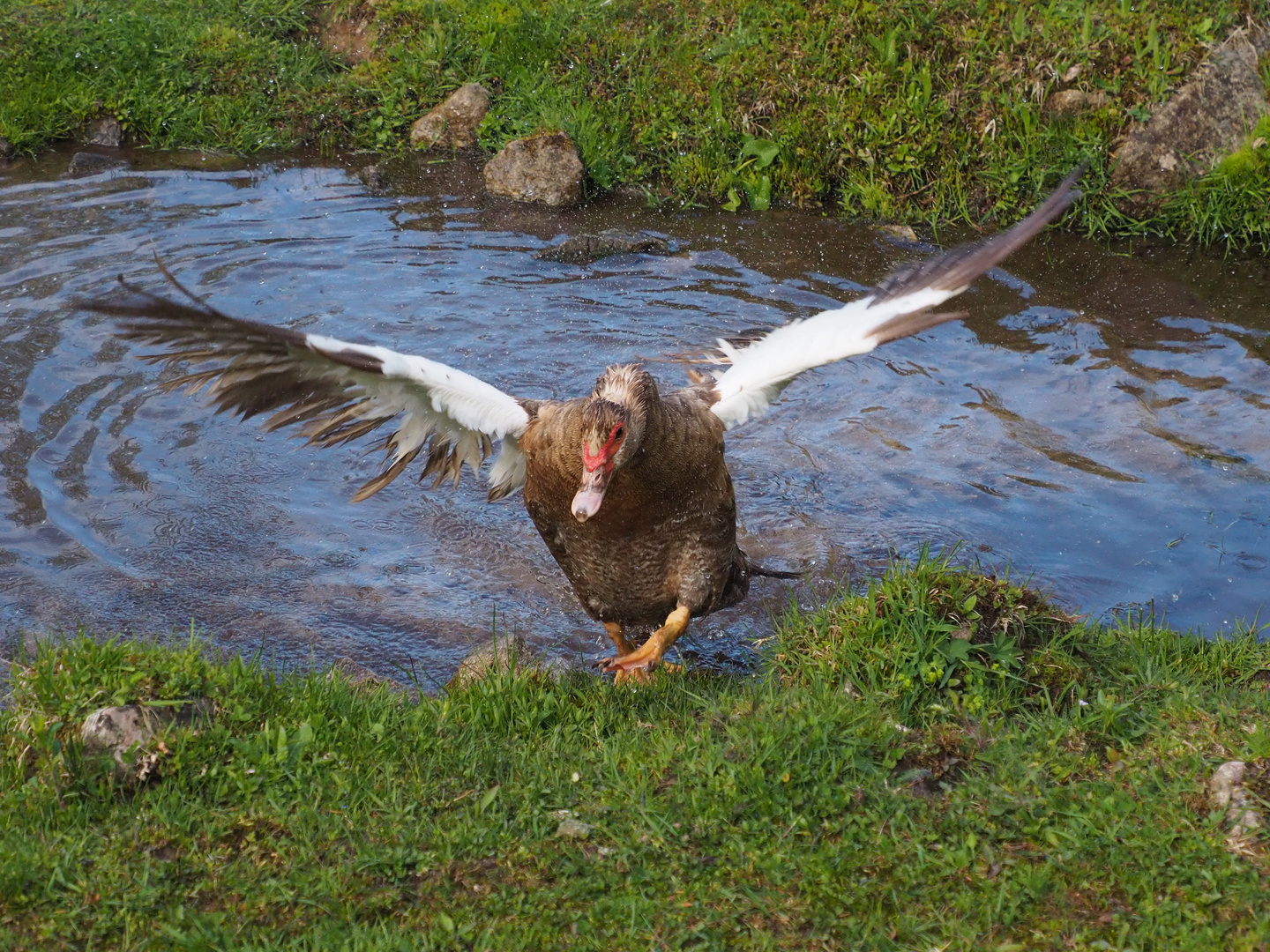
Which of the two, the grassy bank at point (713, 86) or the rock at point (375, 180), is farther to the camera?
the rock at point (375, 180)

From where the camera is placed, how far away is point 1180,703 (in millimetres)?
Result: 3719

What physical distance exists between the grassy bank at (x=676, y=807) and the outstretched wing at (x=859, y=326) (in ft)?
3.48

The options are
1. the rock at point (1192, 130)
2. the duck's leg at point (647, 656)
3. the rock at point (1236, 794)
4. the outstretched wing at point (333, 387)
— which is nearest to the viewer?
the rock at point (1236, 794)

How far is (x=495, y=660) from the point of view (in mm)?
4160

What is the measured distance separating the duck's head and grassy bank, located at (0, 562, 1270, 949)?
66 centimetres

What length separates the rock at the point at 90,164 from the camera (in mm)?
9414

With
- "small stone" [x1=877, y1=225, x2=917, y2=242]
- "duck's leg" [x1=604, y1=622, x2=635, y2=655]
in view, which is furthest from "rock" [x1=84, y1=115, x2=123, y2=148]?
"duck's leg" [x1=604, y1=622, x2=635, y2=655]

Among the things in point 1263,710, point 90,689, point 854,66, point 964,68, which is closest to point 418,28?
point 854,66

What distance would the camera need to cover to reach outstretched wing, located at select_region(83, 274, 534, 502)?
12.5ft

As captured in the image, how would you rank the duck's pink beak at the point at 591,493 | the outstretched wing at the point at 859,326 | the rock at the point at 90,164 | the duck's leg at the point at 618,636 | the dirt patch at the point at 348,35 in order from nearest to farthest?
the duck's pink beak at the point at 591,493, the outstretched wing at the point at 859,326, the duck's leg at the point at 618,636, the rock at the point at 90,164, the dirt patch at the point at 348,35

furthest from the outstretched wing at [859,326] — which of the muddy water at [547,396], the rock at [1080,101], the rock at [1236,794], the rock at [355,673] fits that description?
the rock at [1080,101]

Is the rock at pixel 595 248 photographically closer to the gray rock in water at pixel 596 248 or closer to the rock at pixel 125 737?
the gray rock in water at pixel 596 248

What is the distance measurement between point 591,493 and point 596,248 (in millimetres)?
4683

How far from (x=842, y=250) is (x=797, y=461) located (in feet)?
8.51
